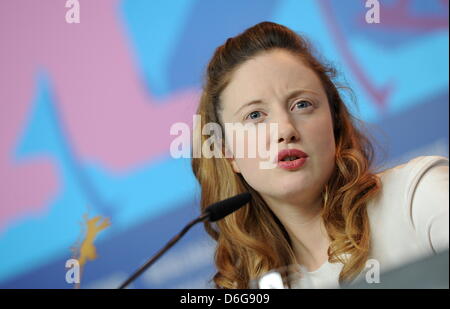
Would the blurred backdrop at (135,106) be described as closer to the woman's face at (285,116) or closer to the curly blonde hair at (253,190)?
the curly blonde hair at (253,190)

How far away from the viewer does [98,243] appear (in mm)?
1782

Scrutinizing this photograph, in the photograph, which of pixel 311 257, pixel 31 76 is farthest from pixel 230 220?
pixel 31 76

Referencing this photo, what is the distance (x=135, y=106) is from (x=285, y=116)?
1.87ft

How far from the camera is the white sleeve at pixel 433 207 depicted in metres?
1.20

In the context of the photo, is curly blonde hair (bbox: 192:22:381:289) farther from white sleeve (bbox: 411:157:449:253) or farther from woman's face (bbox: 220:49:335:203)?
white sleeve (bbox: 411:157:449:253)

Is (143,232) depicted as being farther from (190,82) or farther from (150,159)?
(190,82)

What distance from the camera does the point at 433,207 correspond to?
4.02ft

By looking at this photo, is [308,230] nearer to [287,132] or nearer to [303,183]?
[303,183]

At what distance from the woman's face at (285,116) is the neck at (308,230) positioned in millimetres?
30

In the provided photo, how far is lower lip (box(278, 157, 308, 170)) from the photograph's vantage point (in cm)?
142

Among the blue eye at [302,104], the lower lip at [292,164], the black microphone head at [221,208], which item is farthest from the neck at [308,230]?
the black microphone head at [221,208]

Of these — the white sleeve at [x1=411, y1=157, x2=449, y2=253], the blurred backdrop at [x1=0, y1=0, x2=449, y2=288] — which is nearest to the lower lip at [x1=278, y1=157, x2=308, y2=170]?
the white sleeve at [x1=411, y1=157, x2=449, y2=253]

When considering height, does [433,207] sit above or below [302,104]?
below

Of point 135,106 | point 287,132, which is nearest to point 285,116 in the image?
point 287,132
